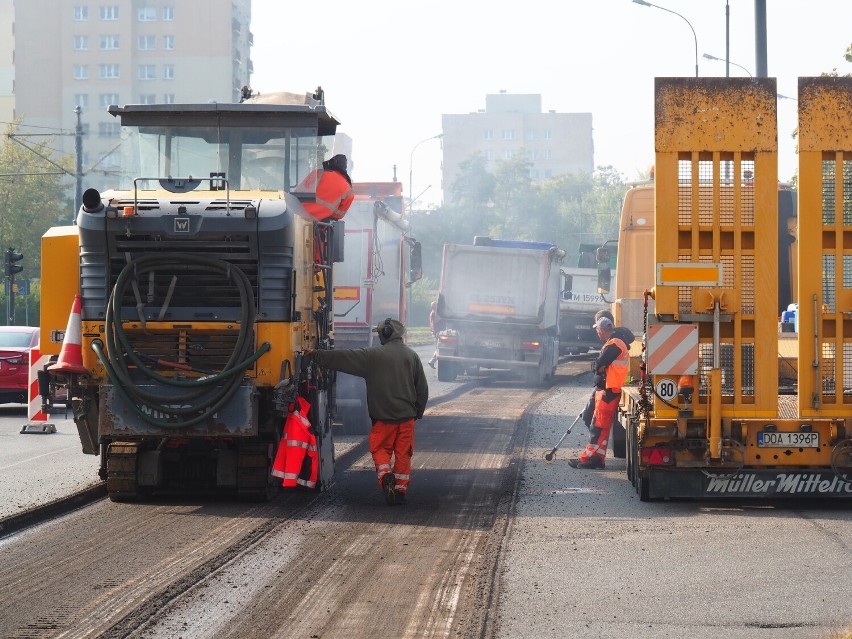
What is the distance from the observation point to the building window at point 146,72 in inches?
3762

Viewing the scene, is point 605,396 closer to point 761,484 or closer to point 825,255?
point 761,484

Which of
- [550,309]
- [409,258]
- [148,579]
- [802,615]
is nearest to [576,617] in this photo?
[802,615]

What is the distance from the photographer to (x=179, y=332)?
11.1 metres

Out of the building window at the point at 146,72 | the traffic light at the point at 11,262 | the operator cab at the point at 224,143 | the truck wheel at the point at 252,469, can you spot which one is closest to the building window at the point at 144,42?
the building window at the point at 146,72

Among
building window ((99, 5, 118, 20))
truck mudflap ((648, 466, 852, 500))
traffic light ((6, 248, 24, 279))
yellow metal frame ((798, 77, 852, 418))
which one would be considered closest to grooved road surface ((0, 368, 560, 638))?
truck mudflap ((648, 466, 852, 500))

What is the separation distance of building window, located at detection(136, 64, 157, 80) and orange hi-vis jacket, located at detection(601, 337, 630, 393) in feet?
282

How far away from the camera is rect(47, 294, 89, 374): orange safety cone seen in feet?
36.0

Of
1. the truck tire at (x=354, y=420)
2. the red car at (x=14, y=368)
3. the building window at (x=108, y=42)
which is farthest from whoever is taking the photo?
the building window at (x=108, y=42)

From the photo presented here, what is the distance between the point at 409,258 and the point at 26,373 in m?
6.41

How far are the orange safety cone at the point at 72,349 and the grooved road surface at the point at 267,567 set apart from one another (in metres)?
1.18

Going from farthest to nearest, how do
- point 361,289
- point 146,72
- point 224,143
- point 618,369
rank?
point 146,72 → point 361,289 → point 618,369 → point 224,143

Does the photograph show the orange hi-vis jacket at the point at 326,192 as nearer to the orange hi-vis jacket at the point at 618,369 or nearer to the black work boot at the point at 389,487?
the black work boot at the point at 389,487

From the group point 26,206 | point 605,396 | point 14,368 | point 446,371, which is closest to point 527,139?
point 26,206

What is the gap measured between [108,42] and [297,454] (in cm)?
8903
